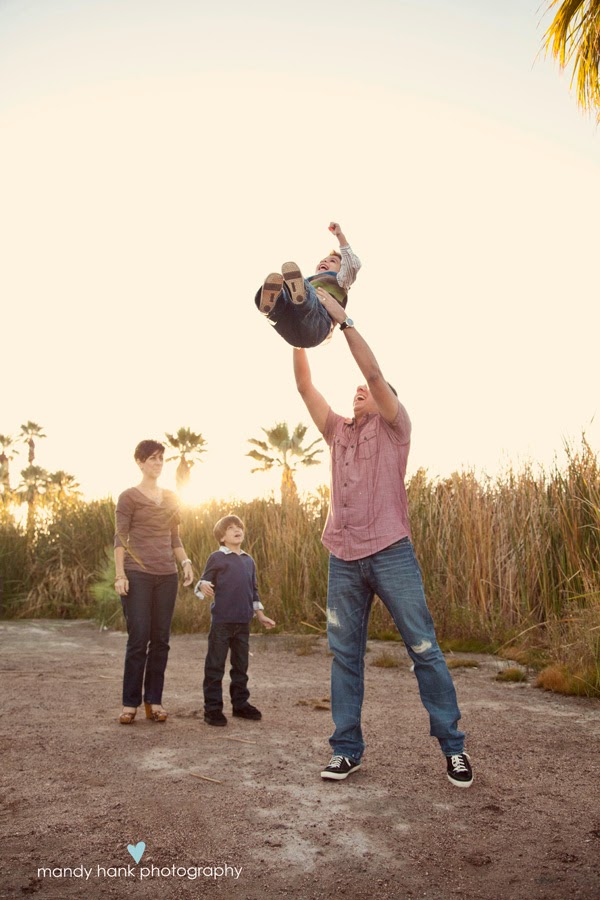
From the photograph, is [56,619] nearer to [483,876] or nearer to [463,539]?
[463,539]

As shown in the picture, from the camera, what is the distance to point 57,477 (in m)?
41.5

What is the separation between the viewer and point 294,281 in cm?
344

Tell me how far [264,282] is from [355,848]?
7.87ft

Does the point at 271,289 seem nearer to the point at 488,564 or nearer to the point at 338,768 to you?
the point at 338,768

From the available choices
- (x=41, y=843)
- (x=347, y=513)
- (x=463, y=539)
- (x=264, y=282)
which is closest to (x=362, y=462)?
(x=347, y=513)

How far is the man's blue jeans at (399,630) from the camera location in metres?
3.75

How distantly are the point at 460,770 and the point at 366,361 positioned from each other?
81.5 inches

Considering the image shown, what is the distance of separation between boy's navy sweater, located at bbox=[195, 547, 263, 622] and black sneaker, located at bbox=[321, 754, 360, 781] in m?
1.75

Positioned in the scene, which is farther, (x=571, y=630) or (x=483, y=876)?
(x=571, y=630)

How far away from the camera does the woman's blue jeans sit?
17.3 ft

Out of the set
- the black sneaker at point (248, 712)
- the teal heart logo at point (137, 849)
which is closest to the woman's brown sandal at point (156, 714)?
the black sneaker at point (248, 712)

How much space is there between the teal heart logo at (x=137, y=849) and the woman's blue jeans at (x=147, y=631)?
2.31 meters

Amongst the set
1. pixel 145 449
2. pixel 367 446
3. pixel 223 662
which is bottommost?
pixel 223 662

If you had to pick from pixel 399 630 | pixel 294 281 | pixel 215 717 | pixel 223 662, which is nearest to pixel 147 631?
pixel 223 662
